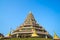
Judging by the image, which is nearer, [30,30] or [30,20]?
[30,30]

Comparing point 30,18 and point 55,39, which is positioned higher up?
point 30,18

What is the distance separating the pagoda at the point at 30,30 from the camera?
47078 millimetres

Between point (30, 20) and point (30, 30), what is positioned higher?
point (30, 20)

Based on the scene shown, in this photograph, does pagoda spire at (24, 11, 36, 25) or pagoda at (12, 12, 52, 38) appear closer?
pagoda at (12, 12, 52, 38)

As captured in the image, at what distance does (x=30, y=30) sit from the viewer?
4831 cm

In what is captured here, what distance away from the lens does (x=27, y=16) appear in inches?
2216

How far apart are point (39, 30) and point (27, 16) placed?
834cm

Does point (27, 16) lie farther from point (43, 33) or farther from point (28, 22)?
point (43, 33)

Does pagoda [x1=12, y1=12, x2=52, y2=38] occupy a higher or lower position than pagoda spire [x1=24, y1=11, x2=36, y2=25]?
lower

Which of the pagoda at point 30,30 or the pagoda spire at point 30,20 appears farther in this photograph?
the pagoda spire at point 30,20

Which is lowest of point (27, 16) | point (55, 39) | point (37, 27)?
point (55, 39)

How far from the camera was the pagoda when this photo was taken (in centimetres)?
4708

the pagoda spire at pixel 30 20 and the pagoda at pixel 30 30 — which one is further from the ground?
the pagoda spire at pixel 30 20

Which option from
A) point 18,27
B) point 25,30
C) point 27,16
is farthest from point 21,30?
point 27,16
